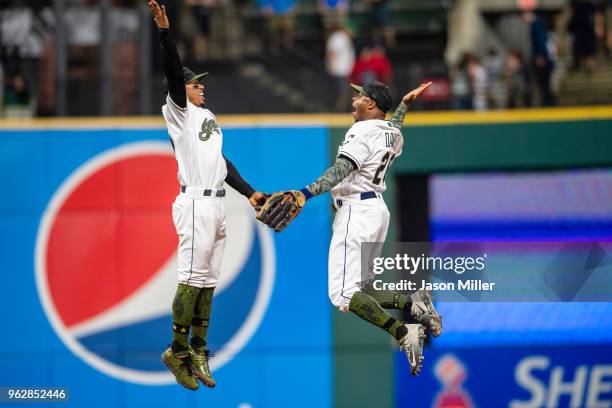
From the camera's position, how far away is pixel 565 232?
63.0 feet

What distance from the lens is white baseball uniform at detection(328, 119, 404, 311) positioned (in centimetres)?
1253

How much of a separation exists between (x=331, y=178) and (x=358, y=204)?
2.11 ft

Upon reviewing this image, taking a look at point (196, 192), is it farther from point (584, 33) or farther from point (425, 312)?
point (584, 33)

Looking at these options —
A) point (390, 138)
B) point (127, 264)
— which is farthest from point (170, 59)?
point (127, 264)

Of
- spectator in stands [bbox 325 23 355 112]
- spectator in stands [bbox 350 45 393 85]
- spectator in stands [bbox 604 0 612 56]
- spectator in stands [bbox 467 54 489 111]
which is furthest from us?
spectator in stands [bbox 604 0 612 56]

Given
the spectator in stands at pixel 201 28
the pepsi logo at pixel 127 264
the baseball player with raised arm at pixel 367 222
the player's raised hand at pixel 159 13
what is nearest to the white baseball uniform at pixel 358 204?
the baseball player with raised arm at pixel 367 222

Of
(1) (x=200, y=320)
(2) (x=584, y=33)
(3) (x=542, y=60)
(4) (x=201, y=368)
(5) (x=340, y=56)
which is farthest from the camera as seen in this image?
(2) (x=584, y=33)

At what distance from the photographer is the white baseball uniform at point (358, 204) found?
1253 centimetres

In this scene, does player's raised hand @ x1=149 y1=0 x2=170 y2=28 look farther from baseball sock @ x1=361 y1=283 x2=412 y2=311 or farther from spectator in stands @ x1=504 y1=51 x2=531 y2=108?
spectator in stands @ x1=504 y1=51 x2=531 y2=108

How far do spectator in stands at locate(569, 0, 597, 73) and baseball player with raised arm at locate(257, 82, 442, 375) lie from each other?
8.46 meters

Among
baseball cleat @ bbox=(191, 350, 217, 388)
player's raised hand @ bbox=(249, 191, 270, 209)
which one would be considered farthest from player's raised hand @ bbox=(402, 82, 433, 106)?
baseball cleat @ bbox=(191, 350, 217, 388)

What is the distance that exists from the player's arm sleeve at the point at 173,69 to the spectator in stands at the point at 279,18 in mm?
9109

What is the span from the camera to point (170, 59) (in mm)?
11883

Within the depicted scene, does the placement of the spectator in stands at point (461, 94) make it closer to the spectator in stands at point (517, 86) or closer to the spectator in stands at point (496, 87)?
the spectator in stands at point (496, 87)
